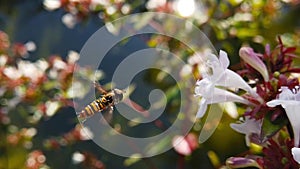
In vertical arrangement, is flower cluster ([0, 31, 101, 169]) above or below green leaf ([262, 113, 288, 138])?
above

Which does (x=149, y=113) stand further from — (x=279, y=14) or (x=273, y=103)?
(x=273, y=103)

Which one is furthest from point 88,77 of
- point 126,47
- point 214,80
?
point 214,80

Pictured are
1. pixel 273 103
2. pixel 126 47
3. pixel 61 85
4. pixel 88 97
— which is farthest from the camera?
pixel 126 47

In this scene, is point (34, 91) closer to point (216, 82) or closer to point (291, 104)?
point (216, 82)

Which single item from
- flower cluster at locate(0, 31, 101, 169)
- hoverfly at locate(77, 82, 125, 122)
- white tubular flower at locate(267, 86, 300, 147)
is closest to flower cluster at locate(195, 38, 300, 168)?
white tubular flower at locate(267, 86, 300, 147)

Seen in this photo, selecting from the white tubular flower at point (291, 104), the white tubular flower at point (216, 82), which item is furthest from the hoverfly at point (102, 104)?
the white tubular flower at point (291, 104)

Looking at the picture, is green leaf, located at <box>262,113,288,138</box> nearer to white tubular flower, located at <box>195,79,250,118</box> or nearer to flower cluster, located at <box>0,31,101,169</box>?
white tubular flower, located at <box>195,79,250,118</box>

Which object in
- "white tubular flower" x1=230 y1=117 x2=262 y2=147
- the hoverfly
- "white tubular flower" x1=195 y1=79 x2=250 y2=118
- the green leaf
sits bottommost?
the green leaf

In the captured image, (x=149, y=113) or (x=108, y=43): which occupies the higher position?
(x=108, y=43)

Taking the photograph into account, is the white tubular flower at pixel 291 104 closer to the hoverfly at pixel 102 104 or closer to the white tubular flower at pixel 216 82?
the white tubular flower at pixel 216 82
